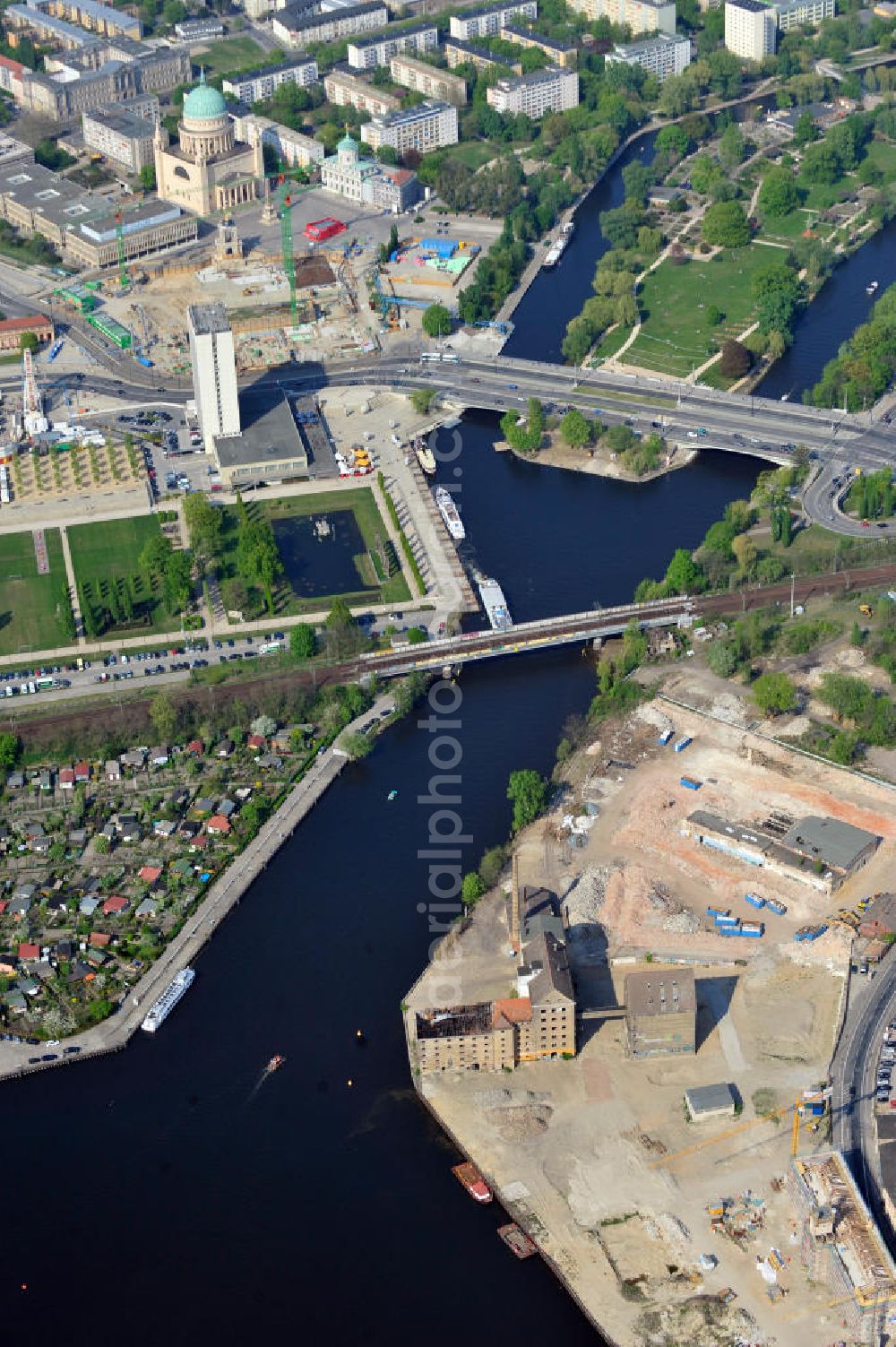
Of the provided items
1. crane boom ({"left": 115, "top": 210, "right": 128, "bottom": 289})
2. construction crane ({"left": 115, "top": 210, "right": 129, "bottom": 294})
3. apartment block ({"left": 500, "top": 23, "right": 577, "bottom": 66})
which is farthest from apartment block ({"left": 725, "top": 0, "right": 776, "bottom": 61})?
crane boom ({"left": 115, "top": 210, "right": 128, "bottom": 289})

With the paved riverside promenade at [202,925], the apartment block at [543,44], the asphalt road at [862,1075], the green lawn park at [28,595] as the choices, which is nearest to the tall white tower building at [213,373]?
the green lawn park at [28,595]

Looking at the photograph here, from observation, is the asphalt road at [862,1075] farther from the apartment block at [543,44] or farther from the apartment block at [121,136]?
the apartment block at [543,44]

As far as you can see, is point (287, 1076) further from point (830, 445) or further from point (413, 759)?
point (830, 445)

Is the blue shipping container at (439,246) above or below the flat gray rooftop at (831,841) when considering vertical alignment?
above

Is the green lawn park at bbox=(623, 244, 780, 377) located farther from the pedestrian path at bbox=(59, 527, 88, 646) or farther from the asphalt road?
the asphalt road

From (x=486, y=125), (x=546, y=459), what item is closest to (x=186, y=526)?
(x=546, y=459)

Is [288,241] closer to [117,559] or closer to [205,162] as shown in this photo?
[205,162]
